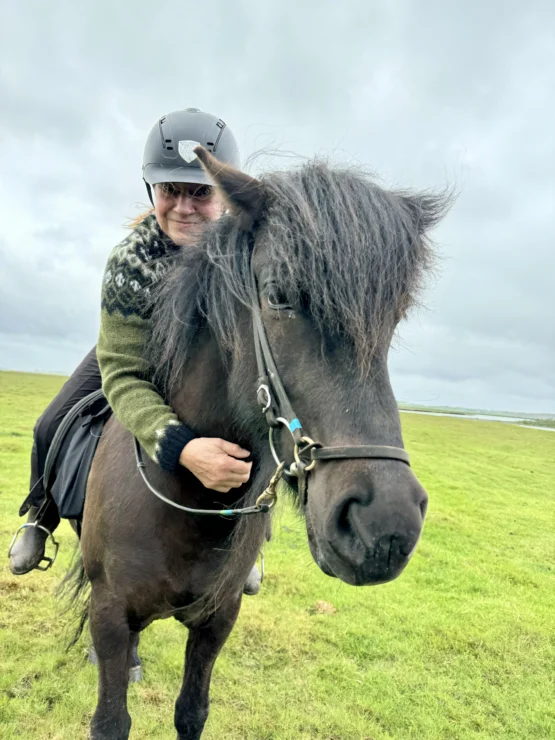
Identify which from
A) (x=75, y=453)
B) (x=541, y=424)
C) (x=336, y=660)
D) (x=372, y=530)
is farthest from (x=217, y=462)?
(x=541, y=424)

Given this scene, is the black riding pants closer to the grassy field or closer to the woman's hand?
the grassy field

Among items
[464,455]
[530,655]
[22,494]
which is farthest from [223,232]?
[464,455]

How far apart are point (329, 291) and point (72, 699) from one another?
4.35 metres

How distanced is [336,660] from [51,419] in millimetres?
3859

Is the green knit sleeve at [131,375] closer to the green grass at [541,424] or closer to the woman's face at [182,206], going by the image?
the woman's face at [182,206]

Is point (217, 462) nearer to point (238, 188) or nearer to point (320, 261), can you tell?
point (320, 261)

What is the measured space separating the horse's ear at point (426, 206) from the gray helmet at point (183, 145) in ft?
4.06

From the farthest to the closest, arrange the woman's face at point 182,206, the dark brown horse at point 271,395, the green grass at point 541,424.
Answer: the green grass at point 541,424 → the woman's face at point 182,206 → the dark brown horse at point 271,395

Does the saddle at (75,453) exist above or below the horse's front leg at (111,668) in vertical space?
above

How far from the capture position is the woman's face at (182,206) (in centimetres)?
270

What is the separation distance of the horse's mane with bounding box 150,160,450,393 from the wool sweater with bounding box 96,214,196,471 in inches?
5.8

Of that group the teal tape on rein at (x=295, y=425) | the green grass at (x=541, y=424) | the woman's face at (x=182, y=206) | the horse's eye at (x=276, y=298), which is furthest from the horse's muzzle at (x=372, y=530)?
the green grass at (x=541, y=424)

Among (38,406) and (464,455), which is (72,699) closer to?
(464,455)

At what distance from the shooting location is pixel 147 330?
2350mm
